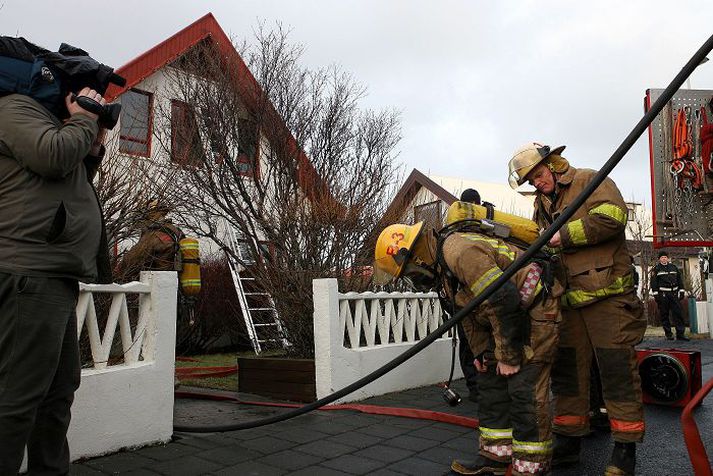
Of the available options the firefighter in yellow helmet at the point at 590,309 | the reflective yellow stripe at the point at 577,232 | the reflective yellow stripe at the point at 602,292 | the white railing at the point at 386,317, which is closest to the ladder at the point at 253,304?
the white railing at the point at 386,317

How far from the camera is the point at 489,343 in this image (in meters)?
3.41

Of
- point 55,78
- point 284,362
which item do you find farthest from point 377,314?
point 55,78

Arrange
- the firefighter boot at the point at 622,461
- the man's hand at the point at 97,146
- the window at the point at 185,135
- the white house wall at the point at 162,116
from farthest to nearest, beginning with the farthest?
A: the white house wall at the point at 162,116
the window at the point at 185,135
the firefighter boot at the point at 622,461
the man's hand at the point at 97,146

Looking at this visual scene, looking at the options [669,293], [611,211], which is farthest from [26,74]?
[669,293]

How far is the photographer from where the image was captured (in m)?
1.98

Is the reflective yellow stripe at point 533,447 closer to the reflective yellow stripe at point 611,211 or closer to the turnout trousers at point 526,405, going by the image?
the turnout trousers at point 526,405

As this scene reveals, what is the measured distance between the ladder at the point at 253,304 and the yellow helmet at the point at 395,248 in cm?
294

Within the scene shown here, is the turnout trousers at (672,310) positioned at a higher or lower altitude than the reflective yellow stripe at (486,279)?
lower

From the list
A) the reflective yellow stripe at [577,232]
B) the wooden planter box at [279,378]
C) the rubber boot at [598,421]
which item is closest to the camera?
the reflective yellow stripe at [577,232]

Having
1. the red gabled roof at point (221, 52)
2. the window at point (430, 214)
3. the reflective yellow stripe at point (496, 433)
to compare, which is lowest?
the reflective yellow stripe at point (496, 433)

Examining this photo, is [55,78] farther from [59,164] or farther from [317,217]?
[317,217]

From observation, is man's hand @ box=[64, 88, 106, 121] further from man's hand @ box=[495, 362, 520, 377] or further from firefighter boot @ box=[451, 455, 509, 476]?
firefighter boot @ box=[451, 455, 509, 476]

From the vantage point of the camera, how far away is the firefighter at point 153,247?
5.31 meters

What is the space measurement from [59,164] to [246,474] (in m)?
1.99
